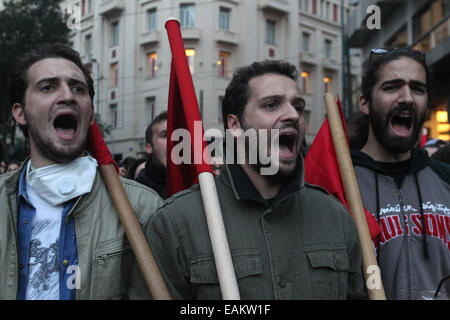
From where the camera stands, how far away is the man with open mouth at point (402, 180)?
95.5 inches

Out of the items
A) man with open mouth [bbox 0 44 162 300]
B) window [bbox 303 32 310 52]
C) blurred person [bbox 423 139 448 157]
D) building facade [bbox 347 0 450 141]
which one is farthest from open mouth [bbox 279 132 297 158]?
window [bbox 303 32 310 52]

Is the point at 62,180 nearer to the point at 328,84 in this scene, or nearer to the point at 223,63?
the point at 223,63

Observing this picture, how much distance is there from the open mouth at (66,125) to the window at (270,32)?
23.7 m

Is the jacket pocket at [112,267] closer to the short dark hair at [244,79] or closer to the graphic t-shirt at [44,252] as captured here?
the graphic t-shirt at [44,252]

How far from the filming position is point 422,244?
97.1 inches

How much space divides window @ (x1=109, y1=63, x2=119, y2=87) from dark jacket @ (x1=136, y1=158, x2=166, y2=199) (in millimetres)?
21471

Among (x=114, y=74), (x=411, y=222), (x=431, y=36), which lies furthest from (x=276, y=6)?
(x=411, y=222)

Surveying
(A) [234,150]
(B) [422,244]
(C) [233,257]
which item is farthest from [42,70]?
(B) [422,244]

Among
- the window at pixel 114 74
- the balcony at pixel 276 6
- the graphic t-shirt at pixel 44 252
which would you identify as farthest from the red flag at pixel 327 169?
the window at pixel 114 74

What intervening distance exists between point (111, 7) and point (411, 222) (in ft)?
73.5

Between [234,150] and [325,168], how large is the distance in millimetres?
576

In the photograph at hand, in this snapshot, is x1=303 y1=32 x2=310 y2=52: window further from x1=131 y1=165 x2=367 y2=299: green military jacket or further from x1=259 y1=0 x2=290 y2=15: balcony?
x1=131 y1=165 x2=367 y2=299: green military jacket

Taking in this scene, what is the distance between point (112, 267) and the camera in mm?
1975
